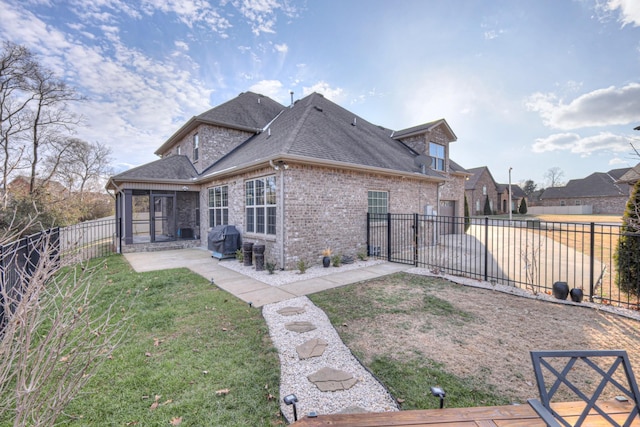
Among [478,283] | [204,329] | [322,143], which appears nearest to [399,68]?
[322,143]

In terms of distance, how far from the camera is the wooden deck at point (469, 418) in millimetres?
1884

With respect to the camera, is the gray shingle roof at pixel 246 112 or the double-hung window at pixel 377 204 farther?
the gray shingle roof at pixel 246 112

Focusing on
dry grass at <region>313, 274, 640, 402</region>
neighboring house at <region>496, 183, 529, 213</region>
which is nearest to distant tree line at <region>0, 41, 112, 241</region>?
dry grass at <region>313, 274, 640, 402</region>

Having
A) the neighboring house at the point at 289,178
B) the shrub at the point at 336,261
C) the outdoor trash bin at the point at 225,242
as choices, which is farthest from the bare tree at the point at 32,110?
the shrub at the point at 336,261

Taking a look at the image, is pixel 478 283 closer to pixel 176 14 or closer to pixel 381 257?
pixel 381 257

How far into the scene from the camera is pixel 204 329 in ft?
14.6

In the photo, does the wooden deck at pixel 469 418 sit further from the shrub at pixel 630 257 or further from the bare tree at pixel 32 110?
the bare tree at pixel 32 110

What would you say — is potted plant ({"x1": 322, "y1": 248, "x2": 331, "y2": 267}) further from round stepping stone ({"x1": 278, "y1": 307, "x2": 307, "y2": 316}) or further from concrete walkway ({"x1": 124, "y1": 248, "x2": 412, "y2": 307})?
round stepping stone ({"x1": 278, "y1": 307, "x2": 307, "y2": 316})

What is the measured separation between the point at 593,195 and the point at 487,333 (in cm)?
5647

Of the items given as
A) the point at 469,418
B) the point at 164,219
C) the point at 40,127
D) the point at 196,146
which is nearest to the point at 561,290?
the point at 469,418

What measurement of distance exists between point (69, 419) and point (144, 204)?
89.9ft

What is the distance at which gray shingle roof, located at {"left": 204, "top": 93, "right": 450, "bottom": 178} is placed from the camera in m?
9.09

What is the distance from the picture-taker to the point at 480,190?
1519 inches

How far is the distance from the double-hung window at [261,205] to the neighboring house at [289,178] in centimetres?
4
